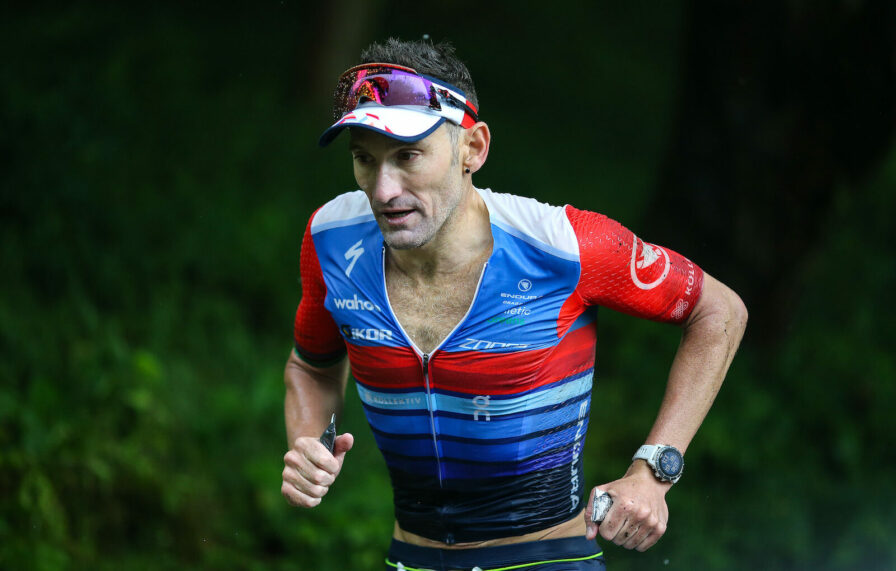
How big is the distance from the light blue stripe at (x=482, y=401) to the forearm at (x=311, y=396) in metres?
0.40

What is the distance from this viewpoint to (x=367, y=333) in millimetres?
3443

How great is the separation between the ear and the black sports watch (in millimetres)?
1022

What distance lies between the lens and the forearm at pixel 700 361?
11.0 ft

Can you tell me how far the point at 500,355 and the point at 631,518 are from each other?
64cm

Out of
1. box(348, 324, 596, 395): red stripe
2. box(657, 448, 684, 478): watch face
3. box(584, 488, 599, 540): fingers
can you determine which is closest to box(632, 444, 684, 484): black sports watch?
box(657, 448, 684, 478): watch face

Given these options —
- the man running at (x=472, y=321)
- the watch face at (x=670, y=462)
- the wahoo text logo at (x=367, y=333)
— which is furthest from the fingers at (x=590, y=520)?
the wahoo text logo at (x=367, y=333)

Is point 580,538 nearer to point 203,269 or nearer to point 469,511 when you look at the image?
point 469,511

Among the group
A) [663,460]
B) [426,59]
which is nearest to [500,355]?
[663,460]

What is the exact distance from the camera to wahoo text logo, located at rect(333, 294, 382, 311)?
11.3 feet

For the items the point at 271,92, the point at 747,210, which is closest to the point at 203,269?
the point at 271,92

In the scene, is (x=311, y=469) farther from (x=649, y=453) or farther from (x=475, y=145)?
(x=475, y=145)

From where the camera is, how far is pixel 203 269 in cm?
814

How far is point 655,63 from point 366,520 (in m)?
10.9

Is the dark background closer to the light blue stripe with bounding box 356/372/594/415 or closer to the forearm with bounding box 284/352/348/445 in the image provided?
the forearm with bounding box 284/352/348/445
